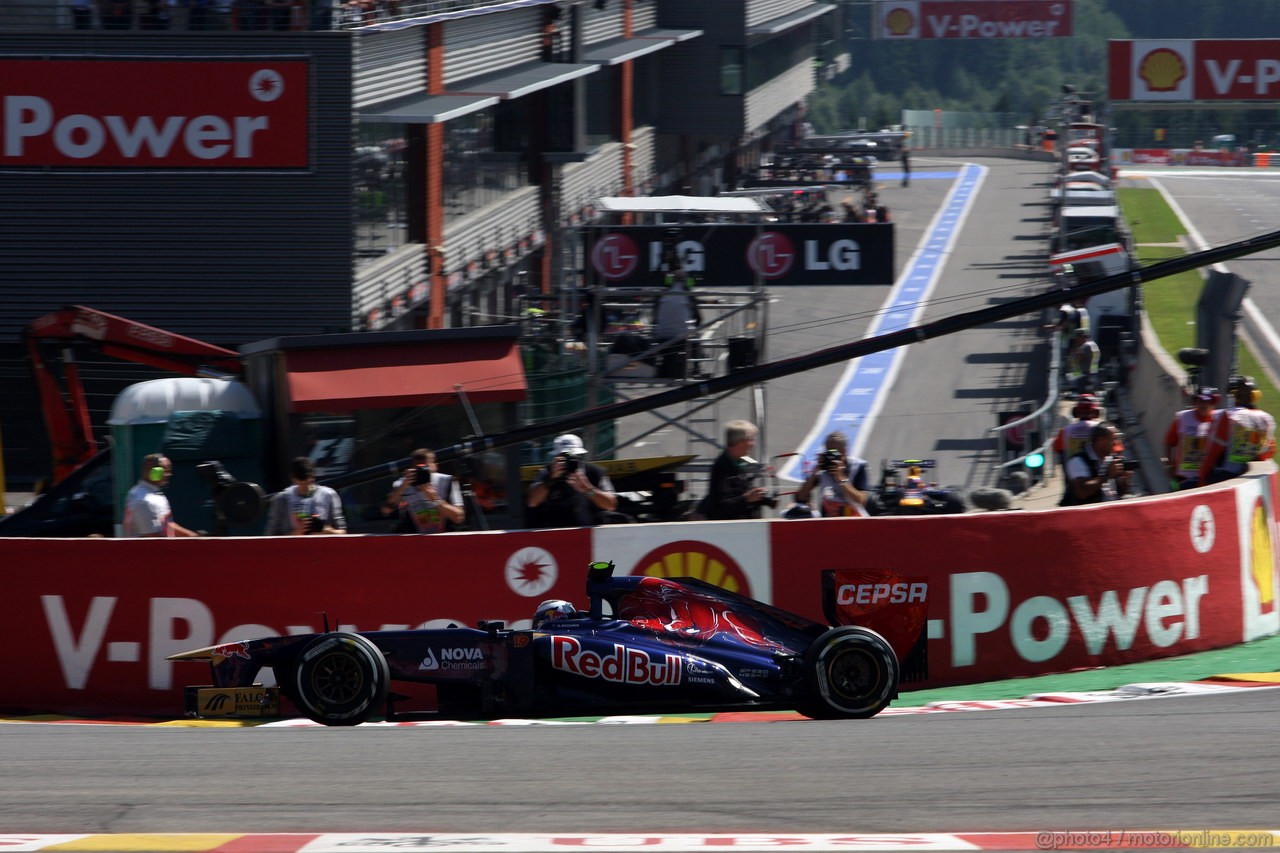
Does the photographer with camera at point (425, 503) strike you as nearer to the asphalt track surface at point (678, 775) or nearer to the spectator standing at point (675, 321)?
the asphalt track surface at point (678, 775)

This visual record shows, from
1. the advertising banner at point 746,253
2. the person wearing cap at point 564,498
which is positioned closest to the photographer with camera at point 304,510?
the person wearing cap at point 564,498

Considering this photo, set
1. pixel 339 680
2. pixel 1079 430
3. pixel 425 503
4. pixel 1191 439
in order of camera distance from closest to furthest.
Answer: pixel 339 680, pixel 425 503, pixel 1191 439, pixel 1079 430

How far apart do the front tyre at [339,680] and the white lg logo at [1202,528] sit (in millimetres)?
5706

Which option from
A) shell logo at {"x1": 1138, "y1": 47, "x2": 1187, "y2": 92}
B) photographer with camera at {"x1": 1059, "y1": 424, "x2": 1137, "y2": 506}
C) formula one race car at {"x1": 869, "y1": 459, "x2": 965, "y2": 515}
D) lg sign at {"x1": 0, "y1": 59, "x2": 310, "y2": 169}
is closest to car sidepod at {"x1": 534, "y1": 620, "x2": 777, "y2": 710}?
formula one race car at {"x1": 869, "y1": 459, "x2": 965, "y2": 515}

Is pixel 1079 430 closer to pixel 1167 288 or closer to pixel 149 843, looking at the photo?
pixel 149 843

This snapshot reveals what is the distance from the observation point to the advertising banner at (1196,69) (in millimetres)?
65812

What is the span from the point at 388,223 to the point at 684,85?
86.1 feet

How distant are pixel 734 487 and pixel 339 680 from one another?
3.47m

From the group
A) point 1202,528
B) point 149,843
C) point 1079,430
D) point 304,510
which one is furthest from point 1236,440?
point 149,843

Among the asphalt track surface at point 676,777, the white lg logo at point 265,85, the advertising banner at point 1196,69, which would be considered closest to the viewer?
the asphalt track surface at point 676,777

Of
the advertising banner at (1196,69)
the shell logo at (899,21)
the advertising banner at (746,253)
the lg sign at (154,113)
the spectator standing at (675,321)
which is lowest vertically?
the spectator standing at (675,321)

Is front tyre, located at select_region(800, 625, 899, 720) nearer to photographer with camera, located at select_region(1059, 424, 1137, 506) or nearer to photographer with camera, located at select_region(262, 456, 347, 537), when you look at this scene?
photographer with camera, located at select_region(1059, 424, 1137, 506)

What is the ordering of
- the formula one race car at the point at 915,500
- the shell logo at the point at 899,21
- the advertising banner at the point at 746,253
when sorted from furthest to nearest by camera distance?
the shell logo at the point at 899,21 → the advertising banner at the point at 746,253 → the formula one race car at the point at 915,500

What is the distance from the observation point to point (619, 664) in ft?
27.2
